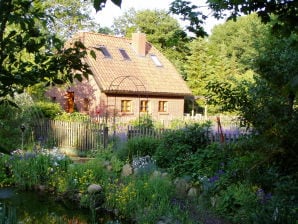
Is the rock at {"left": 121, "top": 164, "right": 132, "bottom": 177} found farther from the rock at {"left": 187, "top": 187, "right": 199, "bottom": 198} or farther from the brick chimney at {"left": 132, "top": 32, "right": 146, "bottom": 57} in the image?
the brick chimney at {"left": 132, "top": 32, "right": 146, "bottom": 57}

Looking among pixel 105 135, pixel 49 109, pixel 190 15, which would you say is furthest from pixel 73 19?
pixel 190 15

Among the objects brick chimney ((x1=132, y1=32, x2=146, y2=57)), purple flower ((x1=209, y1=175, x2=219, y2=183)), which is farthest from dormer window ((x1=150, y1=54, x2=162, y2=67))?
purple flower ((x1=209, y1=175, x2=219, y2=183))

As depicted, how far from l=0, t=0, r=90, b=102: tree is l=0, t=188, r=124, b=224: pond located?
4.69m

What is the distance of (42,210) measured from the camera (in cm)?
813

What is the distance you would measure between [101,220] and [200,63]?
33.3 meters

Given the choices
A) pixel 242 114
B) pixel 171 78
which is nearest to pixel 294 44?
pixel 242 114

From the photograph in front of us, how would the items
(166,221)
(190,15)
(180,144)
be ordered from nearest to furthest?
(190,15) → (166,221) → (180,144)

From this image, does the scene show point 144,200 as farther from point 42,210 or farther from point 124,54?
point 124,54

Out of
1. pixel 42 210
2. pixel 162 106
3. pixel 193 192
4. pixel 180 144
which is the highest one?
pixel 162 106

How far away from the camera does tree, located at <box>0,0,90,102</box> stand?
2238 millimetres

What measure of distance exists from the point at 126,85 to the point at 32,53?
25239 mm

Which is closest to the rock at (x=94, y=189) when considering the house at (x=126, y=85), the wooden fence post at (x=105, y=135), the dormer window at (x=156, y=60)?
the wooden fence post at (x=105, y=135)

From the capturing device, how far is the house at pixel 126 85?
2673 centimetres

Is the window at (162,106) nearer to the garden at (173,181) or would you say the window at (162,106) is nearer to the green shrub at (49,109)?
the green shrub at (49,109)
